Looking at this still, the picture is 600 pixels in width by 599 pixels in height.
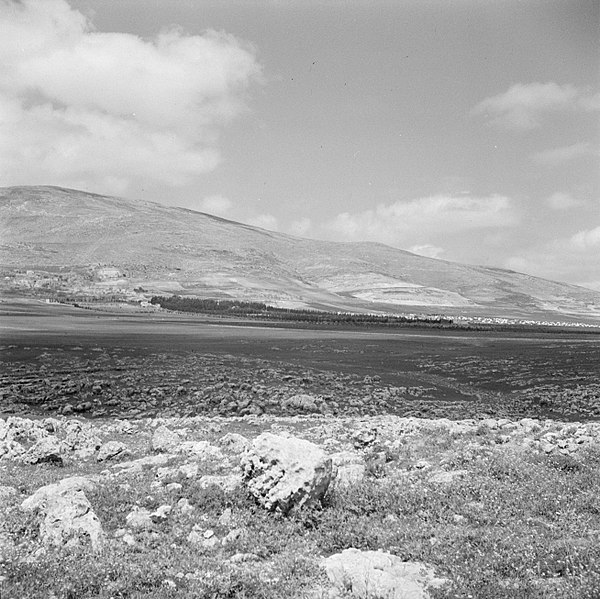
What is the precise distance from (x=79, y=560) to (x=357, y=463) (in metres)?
9.01

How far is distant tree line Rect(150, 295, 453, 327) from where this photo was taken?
153000mm

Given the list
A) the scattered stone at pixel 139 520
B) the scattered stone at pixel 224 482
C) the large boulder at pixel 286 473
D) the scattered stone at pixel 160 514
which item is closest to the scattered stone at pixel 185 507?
the scattered stone at pixel 160 514

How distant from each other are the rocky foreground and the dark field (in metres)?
16.8

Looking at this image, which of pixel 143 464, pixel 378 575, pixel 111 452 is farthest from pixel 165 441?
pixel 378 575

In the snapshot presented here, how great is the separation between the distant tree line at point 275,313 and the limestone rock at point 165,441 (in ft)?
410

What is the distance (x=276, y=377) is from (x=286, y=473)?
35.7 metres

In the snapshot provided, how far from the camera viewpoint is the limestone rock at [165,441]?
18567 millimetres

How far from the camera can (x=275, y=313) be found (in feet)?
562

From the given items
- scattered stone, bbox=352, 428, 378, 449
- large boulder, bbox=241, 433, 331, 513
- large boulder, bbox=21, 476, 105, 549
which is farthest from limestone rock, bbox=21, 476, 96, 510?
scattered stone, bbox=352, 428, 378, 449

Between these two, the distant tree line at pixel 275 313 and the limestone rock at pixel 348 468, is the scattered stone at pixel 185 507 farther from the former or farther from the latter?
the distant tree line at pixel 275 313

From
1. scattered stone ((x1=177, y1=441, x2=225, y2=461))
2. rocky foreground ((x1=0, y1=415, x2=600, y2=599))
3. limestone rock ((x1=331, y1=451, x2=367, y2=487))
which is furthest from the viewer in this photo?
scattered stone ((x1=177, y1=441, x2=225, y2=461))

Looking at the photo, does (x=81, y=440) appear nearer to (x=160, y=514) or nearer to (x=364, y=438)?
(x=160, y=514)

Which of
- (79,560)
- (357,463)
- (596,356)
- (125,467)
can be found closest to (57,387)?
(125,467)

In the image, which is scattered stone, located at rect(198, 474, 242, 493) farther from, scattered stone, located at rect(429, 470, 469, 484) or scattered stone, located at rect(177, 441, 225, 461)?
scattered stone, located at rect(429, 470, 469, 484)
